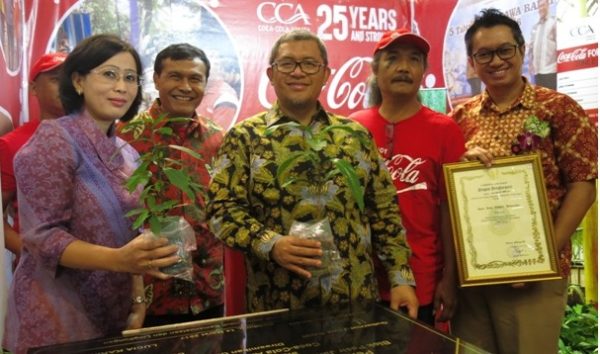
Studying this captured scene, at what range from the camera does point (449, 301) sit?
220cm

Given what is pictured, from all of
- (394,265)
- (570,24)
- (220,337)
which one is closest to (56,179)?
(220,337)

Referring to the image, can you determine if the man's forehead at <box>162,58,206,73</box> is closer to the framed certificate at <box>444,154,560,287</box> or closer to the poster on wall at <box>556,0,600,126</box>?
the framed certificate at <box>444,154,560,287</box>

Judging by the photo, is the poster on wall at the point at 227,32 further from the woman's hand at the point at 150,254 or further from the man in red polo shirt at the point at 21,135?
the woman's hand at the point at 150,254

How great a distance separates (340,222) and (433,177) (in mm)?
564

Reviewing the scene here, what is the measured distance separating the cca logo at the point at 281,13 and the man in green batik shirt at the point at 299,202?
1.74 meters

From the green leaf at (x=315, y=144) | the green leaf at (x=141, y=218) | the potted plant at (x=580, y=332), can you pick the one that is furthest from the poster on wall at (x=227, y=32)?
the potted plant at (x=580, y=332)

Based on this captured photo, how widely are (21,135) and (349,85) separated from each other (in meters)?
2.18

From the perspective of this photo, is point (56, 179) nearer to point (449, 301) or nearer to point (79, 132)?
point (79, 132)

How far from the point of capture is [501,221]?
1988 mm

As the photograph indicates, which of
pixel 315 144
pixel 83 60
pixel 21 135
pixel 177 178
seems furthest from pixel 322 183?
pixel 21 135

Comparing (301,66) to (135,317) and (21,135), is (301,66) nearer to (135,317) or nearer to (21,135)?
(135,317)

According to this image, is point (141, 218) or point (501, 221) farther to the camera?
point (501, 221)

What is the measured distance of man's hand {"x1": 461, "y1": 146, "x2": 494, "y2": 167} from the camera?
199cm

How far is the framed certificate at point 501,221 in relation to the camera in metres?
1.95
